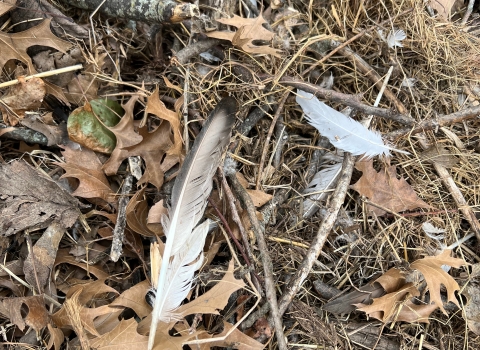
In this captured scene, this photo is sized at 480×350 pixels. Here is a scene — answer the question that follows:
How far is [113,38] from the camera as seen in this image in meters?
1.71

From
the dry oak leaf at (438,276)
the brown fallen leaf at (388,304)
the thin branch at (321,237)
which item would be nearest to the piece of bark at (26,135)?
the thin branch at (321,237)

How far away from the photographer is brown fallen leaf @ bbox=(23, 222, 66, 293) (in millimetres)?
1438

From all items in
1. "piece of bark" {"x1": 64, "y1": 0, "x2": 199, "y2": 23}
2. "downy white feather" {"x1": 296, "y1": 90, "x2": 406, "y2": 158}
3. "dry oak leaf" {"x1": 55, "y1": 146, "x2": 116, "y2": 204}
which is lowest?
"dry oak leaf" {"x1": 55, "y1": 146, "x2": 116, "y2": 204}

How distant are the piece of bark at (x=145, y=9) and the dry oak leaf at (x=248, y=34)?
0.45 feet

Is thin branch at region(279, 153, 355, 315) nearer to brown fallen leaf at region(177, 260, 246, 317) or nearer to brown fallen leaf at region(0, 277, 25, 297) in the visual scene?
brown fallen leaf at region(177, 260, 246, 317)

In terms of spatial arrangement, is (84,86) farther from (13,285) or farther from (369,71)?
(369,71)

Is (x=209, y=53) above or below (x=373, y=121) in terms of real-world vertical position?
above

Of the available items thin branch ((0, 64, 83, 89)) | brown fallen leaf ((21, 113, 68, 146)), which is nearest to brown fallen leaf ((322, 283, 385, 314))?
brown fallen leaf ((21, 113, 68, 146))

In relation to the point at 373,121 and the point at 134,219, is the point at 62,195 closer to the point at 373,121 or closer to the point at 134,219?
the point at 134,219

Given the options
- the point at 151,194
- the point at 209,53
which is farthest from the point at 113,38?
the point at 151,194

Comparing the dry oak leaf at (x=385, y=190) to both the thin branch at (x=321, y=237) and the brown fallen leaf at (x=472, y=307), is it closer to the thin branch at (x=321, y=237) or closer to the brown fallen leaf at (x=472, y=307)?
the thin branch at (x=321, y=237)

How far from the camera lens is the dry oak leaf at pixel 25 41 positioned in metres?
1.55

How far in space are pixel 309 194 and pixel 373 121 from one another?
435 mm

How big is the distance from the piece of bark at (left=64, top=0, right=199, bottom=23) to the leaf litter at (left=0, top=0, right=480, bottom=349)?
0.07m
